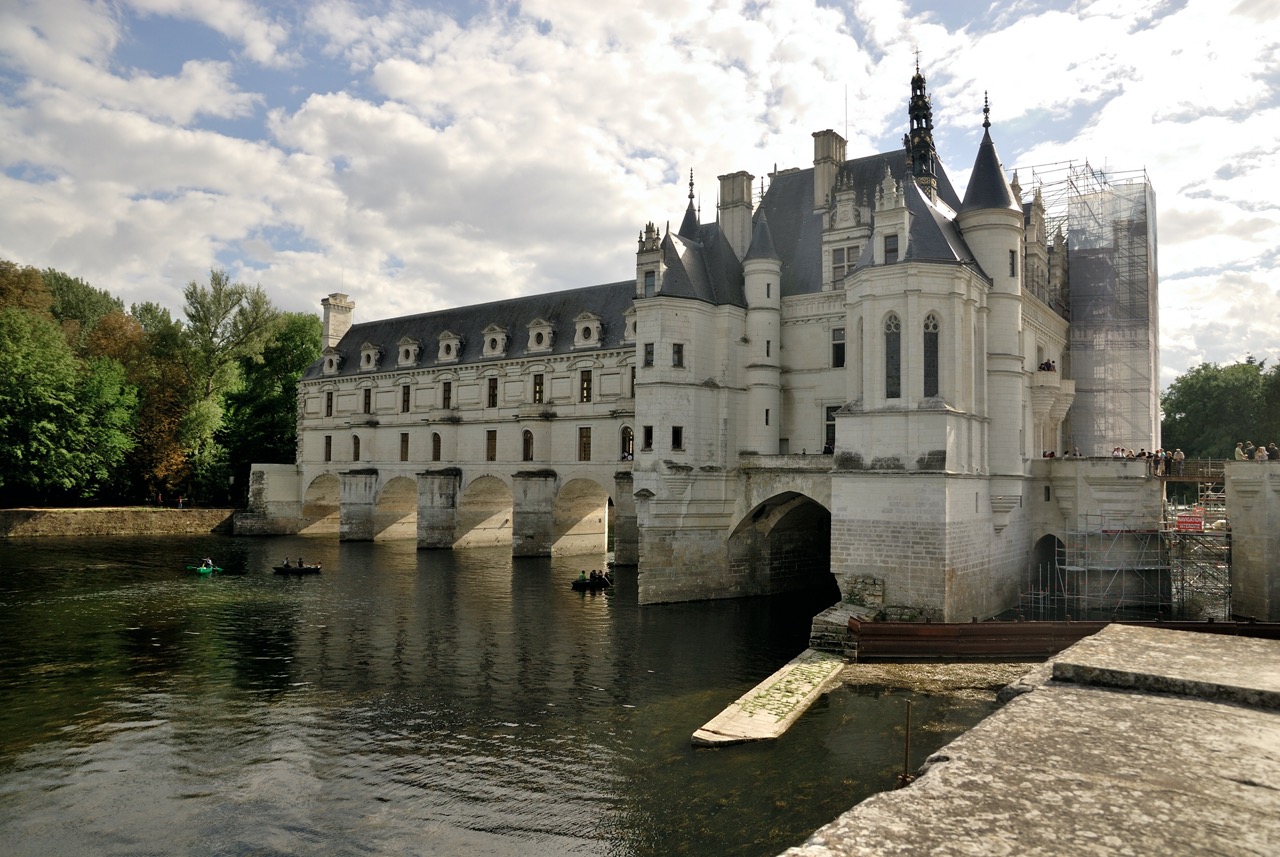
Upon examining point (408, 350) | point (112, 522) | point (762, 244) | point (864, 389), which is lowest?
point (112, 522)

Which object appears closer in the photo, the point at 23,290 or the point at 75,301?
the point at 23,290

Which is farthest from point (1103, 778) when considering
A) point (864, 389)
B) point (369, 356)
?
point (369, 356)

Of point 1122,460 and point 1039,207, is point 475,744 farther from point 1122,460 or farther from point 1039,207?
point 1039,207

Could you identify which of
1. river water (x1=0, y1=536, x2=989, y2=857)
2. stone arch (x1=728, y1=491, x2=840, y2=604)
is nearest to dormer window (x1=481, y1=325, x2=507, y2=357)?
river water (x1=0, y1=536, x2=989, y2=857)

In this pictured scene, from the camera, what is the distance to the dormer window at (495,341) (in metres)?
49.9

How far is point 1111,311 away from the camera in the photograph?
36.3 m

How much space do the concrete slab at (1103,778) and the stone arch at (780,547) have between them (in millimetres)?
21845

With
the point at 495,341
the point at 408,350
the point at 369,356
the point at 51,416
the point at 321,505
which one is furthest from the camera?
the point at 321,505

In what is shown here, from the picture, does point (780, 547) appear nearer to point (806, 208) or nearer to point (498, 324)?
point (806, 208)

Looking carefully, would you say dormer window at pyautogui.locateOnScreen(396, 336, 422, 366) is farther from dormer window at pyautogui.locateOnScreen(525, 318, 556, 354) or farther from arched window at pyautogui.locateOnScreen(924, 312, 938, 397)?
arched window at pyautogui.locateOnScreen(924, 312, 938, 397)

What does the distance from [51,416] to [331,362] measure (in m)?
17.1

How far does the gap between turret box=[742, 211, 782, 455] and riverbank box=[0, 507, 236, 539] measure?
4358 cm

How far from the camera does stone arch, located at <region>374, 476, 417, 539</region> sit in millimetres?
54344

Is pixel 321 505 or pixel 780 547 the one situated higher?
pixel 321 505
